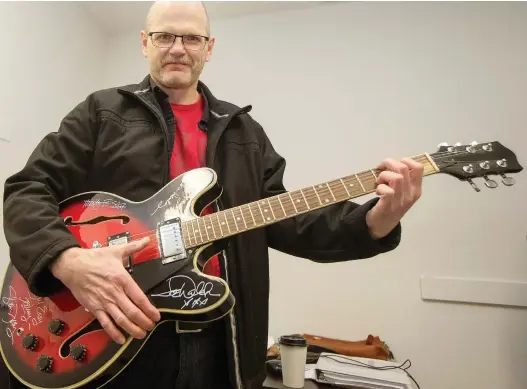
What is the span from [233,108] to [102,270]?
62 centimetres

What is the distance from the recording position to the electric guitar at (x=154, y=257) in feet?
2.60

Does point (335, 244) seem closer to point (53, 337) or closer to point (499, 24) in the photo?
point (53, 337)

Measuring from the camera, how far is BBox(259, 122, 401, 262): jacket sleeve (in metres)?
0.96

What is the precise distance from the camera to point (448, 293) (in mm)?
1805

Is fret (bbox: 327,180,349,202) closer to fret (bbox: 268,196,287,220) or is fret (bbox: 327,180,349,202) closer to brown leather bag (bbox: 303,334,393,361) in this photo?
fret (bbox: 268,196,287,220)

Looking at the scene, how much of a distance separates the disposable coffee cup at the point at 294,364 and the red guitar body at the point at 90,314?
0.60 m

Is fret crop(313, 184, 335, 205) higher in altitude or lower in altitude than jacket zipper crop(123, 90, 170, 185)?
lower

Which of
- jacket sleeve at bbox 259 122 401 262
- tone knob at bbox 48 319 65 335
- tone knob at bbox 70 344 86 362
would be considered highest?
jacket sleeve at bbox 259 122 401 262

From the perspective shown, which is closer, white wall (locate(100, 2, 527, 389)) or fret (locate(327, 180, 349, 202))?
fret (locate(327, 180, 349, 202))

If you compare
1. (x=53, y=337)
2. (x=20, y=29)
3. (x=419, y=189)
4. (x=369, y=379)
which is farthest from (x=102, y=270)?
(x=20, y=29)

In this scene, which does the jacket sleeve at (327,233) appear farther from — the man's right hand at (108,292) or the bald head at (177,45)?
the man's right hand at (108,292)
